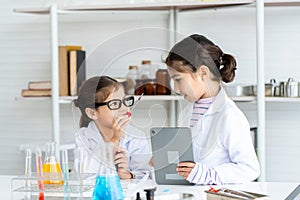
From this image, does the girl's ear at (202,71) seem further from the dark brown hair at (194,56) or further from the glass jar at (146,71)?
the glass jar at (146,71)

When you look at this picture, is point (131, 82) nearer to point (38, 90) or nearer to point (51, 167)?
point (51, 167)

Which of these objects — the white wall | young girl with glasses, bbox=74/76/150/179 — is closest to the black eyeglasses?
young girl with glasses, bbox=74/76/150/179

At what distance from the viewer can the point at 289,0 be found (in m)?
3.44

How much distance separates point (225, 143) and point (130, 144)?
397 millimetres

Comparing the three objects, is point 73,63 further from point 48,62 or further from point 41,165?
point 41,165

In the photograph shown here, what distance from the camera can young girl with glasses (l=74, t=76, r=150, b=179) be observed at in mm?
2184

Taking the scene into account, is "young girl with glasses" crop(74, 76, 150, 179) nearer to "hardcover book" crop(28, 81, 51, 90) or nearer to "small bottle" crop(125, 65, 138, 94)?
"small bottle" crop(125, 65, 138, 94)

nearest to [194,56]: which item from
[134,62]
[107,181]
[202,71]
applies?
[202,71]

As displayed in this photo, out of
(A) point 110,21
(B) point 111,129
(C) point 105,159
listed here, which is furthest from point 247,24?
(C) point 105,159

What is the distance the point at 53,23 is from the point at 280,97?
1.37m

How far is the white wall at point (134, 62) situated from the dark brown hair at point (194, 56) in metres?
1.20

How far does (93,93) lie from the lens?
7.27 feet

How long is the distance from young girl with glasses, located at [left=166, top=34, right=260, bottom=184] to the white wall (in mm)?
1264

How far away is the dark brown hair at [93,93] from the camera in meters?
2.19
